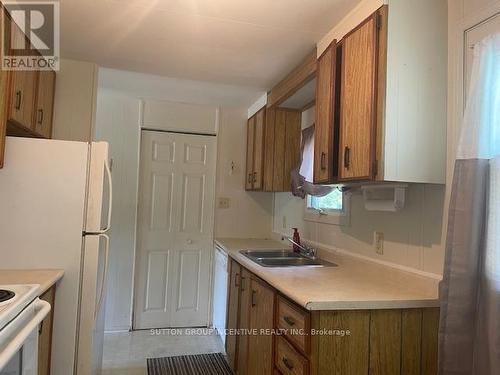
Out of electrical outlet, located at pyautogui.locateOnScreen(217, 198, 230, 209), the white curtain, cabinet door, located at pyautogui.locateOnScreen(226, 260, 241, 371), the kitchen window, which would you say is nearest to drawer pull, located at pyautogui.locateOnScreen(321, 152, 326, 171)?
the kitchen window

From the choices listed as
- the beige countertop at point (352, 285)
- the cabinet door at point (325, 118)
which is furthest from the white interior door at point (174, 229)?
the cabinet door at point (325, 118)

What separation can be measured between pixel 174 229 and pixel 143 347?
1.09 meters

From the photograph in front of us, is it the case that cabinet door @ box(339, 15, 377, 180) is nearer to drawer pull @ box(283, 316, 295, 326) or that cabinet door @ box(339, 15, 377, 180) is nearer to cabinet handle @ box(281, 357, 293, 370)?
drawer pull @ box(283, 316, 295, 326)

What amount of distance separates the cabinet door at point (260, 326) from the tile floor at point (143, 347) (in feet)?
3.31

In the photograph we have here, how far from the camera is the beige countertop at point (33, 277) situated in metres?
1.54

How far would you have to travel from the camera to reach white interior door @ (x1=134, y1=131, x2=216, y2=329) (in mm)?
3330

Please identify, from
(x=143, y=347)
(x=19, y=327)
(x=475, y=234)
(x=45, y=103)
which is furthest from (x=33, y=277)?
(x=475, y=234)

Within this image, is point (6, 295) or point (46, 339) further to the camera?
point (46, 339)

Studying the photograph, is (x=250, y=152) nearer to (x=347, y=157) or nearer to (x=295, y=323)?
(x=347, y=157)

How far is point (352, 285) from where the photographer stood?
1567 mm

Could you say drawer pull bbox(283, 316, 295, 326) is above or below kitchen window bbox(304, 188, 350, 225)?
below

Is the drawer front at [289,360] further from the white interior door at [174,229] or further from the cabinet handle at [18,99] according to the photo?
the white interior door at [174,229]

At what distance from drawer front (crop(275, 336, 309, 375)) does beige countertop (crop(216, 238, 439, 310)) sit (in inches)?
9.6

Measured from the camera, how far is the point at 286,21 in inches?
70.2
